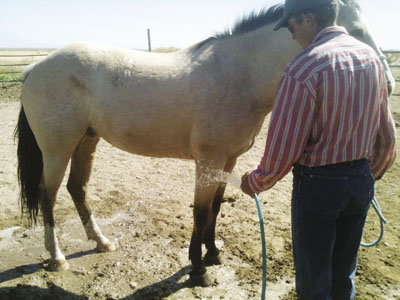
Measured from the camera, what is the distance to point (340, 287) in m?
1.78

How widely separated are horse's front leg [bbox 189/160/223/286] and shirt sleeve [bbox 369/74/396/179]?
1.24m

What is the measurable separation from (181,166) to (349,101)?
4.22 metres

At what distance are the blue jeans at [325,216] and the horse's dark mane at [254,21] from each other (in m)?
1.60

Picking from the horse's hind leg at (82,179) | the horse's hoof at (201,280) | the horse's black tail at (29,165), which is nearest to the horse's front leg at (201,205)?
the horse's hoof at (201,280)

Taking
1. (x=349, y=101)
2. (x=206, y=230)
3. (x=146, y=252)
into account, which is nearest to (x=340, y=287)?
(x=349, y=101)

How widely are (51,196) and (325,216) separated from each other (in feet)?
8.52

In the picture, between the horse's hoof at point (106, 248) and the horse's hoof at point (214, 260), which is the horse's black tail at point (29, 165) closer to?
the horse's hoof at point (106, 248)

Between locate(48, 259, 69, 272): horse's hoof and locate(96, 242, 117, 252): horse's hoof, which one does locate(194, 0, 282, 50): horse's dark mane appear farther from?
locate(48, 259, 69, 272): horse's hoof

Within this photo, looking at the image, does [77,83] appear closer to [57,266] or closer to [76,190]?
[76,190]

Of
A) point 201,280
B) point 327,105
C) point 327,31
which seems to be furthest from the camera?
point 201,280

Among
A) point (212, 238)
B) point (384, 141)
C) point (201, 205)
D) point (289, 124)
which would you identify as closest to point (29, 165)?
point (201, 205)

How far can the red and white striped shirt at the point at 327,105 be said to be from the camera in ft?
4.17

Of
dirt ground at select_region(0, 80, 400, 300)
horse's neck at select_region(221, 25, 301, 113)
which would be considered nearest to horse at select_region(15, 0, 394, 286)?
horse's neck at select_region(221, 25, 301, 113)

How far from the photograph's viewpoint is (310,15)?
1431 mm
